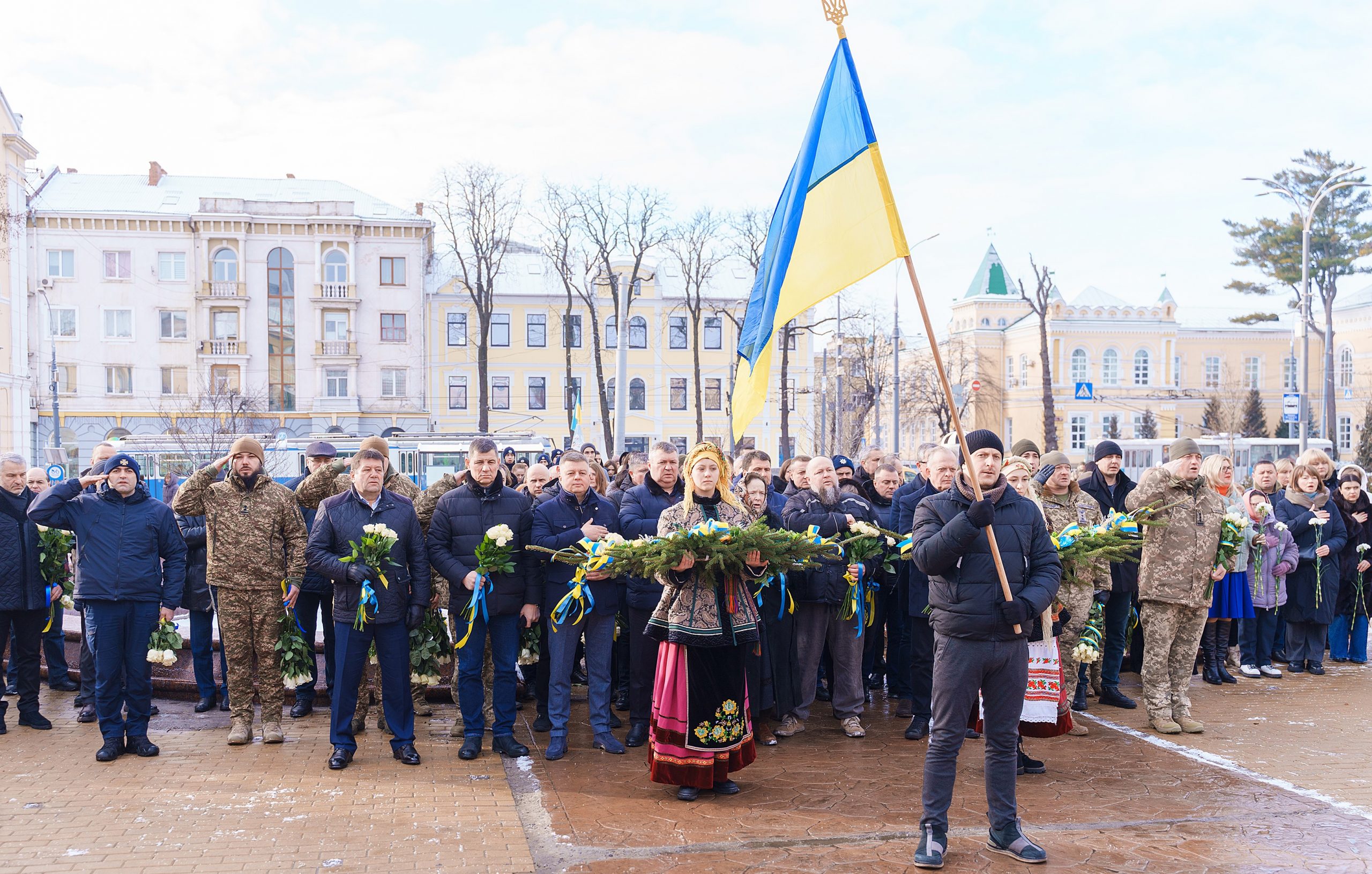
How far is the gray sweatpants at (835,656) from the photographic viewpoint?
27.1ft

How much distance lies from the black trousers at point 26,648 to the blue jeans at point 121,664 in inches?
42.9

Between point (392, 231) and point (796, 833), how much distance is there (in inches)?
1855

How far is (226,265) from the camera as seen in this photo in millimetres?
48688

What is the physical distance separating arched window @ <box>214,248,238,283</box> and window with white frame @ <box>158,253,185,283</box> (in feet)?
4.45

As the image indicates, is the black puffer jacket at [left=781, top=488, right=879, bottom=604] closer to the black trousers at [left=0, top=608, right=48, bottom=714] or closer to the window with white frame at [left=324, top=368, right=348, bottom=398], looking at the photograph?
the black trousers at [left=0, top=608, right=48, bottom=714]

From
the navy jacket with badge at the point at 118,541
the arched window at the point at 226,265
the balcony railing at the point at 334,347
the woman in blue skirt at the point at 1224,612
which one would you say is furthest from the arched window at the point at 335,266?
the woman in blue skirt at the point at 1224,612

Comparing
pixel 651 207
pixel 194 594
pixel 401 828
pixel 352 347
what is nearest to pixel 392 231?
pixel 352 347

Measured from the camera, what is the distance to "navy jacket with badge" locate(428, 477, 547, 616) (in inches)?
296

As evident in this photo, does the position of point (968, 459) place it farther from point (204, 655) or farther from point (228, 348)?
point (228, 348)

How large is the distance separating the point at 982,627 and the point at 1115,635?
171 inches

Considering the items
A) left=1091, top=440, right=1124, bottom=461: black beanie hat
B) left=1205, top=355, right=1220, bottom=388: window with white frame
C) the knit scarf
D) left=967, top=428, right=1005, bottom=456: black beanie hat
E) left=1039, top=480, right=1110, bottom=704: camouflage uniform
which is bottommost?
left=1039, top=480, right=1110, bottom=704: camouflage uniform

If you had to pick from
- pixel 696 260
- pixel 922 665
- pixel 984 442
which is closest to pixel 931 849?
pixel 984 442

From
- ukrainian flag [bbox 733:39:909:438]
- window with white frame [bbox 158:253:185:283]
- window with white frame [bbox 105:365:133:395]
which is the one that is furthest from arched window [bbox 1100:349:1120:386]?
ukrainian flag [bbox 733:39:909:438]

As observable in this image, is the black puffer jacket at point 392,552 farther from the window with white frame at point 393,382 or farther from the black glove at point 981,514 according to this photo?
the window with white frame at point 393,382
